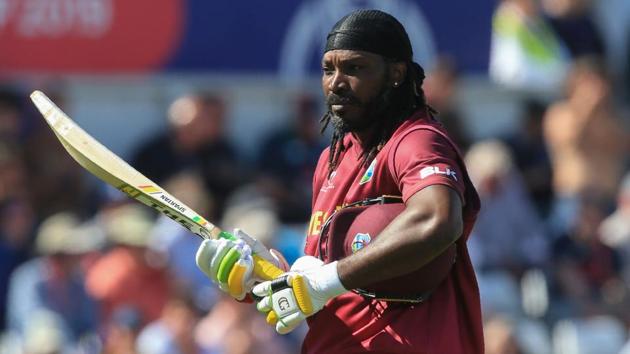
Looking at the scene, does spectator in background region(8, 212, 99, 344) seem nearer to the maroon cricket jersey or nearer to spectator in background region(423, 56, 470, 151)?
spectator in background region(423, 56, 470, 151)

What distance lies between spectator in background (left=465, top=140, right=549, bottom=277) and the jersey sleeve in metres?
5.57

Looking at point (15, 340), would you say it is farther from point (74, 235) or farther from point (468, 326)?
point (468, 326)

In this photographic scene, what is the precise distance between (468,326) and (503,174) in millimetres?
5622

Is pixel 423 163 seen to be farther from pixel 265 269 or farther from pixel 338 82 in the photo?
pixel 265 269

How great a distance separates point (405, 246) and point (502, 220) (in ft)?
19.7

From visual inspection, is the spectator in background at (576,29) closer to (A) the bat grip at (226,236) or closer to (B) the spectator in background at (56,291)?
(B) the spectator in background at (56,291)

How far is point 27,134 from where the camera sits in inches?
376

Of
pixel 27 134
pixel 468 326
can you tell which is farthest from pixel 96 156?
pixel 27 134

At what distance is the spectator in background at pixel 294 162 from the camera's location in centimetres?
966

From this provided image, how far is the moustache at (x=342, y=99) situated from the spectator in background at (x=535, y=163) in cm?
651

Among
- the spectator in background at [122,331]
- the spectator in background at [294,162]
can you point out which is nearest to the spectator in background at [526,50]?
the spectator in background at [294,162]

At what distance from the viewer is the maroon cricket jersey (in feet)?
13.6

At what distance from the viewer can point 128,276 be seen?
8.58 meters

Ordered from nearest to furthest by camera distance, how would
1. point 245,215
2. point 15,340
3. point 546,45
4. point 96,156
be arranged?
point 96,156
point 15,340
point 245,215
point 546,45
